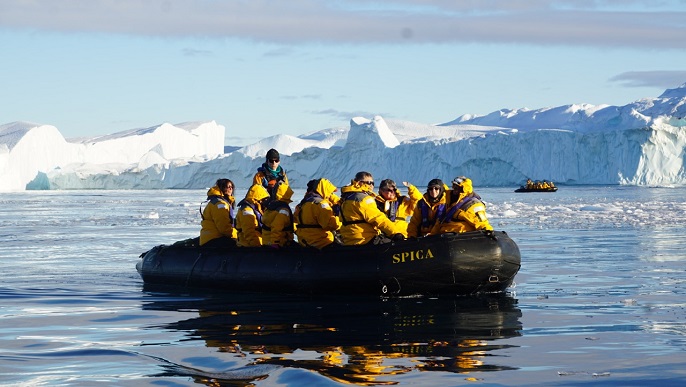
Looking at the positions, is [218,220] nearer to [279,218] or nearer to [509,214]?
[279,218]

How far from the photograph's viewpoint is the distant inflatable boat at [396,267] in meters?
10.0

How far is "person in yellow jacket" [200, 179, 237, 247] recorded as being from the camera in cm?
1177

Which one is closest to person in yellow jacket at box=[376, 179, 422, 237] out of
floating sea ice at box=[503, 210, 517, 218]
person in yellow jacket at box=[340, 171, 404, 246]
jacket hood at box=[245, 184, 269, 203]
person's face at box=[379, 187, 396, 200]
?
person's face at box=[379, 187, 396, 200]

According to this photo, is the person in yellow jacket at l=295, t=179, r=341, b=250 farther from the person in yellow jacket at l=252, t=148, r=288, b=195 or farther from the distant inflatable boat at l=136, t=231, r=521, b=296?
the person in yellow jacket at l=252, t=148, r=288, b=195

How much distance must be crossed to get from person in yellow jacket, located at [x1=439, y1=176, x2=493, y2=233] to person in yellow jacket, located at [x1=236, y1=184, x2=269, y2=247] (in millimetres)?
2259

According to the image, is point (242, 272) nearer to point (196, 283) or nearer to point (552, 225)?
point (196, 283)

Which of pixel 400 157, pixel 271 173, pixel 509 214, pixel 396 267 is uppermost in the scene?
pixel 400 157

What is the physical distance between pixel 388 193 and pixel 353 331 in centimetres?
263

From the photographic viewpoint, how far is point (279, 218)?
10977mm

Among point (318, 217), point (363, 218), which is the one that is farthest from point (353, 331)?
point (318, 217)

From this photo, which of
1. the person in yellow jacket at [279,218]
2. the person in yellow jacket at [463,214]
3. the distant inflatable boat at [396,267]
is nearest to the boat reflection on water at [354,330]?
the distant inflatable boat at [396,267]

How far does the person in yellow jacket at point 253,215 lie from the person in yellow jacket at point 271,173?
10.8 inches

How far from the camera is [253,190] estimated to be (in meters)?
11.4

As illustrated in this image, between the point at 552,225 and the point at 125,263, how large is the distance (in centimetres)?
1108
